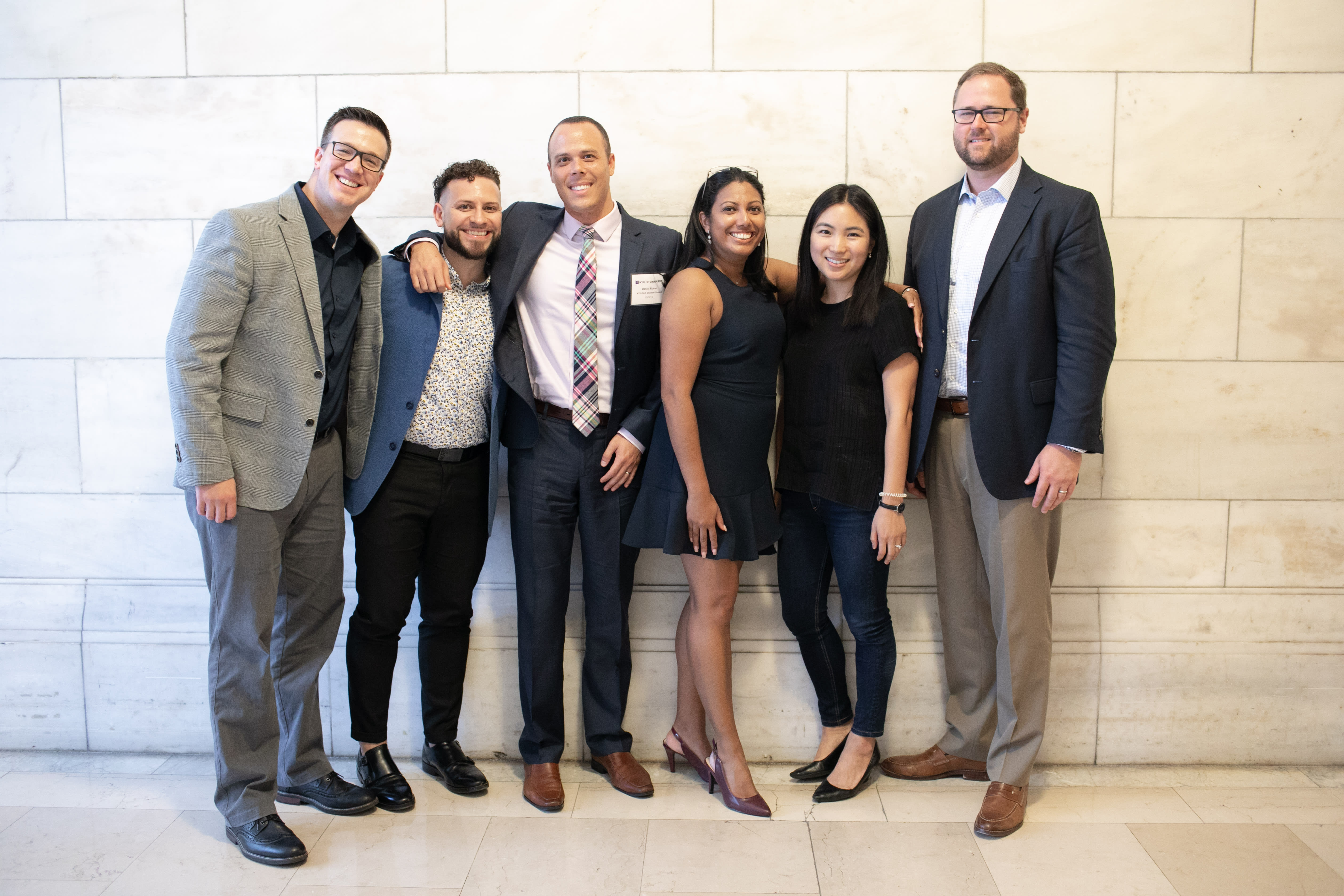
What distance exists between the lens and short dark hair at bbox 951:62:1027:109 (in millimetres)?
2635

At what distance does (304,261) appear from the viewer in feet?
8.34

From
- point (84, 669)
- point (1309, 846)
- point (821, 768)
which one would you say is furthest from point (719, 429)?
point (84, 669)

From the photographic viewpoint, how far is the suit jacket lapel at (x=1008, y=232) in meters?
2.63

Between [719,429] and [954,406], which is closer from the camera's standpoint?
[719,429]

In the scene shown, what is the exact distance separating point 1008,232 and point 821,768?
180 centimetres

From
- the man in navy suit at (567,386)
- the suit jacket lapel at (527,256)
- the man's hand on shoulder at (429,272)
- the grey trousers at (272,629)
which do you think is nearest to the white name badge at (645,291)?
the man in navy suit at (567,386)

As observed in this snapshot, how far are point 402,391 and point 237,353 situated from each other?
0.46 meters

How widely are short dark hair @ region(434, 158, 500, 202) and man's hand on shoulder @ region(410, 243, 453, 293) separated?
0.69 feet

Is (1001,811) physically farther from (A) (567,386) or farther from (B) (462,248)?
(B) (462,248)

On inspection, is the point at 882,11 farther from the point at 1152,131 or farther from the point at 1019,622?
the point at 1019,622

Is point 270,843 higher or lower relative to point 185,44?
lower

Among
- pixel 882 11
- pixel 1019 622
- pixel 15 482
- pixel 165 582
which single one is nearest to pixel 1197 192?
pixel 882 11

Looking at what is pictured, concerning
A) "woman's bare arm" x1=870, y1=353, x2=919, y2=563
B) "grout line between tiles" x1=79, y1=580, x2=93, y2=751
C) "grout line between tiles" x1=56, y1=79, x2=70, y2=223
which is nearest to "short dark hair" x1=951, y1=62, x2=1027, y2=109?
"woman's bare arm" x1=870, y1=353, x2=919, y2=563

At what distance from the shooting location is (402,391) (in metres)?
2.72
